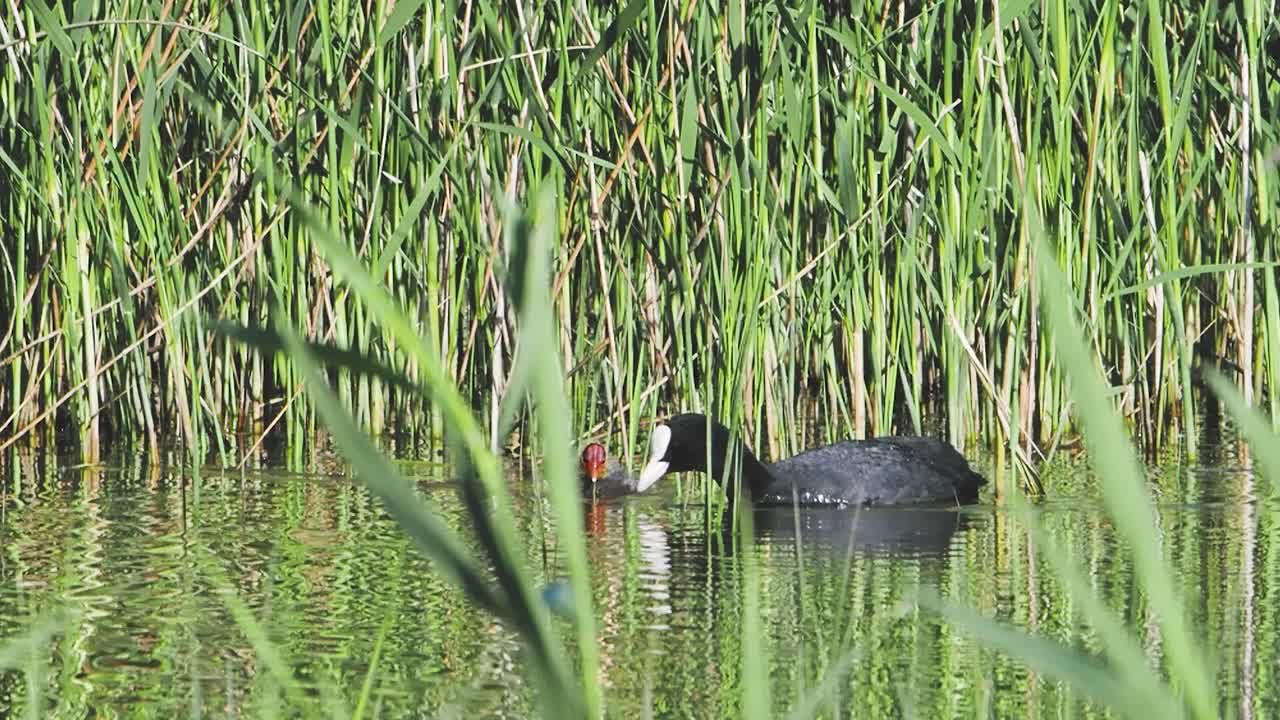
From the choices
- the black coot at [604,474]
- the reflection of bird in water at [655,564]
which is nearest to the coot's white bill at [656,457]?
the black coot at [604,474]

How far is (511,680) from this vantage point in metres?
2.90

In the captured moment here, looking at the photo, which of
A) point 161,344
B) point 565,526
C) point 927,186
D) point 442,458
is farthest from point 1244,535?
point 565,526

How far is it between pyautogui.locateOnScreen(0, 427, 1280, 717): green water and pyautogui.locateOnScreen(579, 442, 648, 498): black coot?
296mm

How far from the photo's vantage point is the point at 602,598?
3.72 metres

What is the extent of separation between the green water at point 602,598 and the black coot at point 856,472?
0.29ft

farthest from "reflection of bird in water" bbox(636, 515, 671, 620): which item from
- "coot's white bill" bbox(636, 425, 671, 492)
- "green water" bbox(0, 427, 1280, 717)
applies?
"coot's white bill" bbox(636, 425, 671, 492)

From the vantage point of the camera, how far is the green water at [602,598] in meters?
2.80

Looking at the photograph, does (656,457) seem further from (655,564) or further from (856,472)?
(655,564)

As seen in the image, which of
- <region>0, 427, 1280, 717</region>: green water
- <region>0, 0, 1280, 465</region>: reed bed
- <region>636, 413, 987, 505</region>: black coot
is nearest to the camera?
<region>0, 427, 1280, 717</region>: green water

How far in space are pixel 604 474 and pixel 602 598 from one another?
1.93m

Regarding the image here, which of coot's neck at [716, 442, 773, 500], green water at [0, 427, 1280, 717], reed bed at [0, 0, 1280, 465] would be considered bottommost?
green water at [0, 427, 1280, 717]

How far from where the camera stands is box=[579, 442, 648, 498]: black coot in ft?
18.3

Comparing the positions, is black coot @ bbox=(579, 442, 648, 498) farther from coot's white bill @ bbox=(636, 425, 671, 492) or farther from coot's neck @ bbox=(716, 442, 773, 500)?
coot's neck @ bbox=(716, 442, 773, 500)

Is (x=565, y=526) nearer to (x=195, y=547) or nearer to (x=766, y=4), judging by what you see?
(x=195, y=547)
